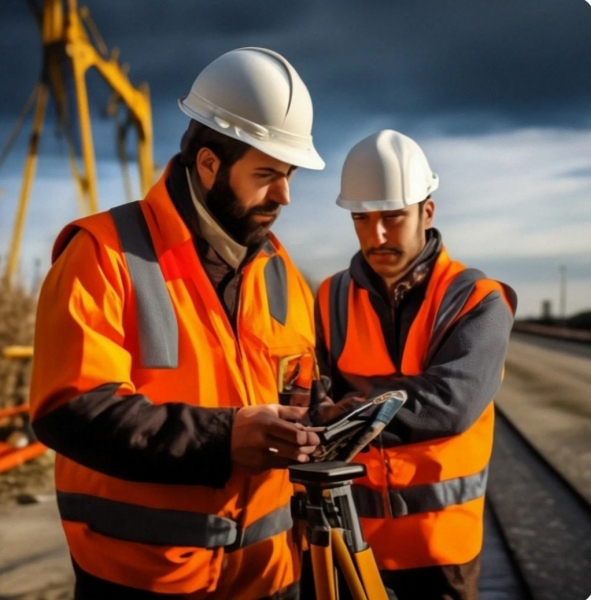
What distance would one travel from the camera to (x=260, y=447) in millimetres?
1403

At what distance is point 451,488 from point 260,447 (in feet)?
1.85

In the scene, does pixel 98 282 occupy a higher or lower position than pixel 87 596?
higher

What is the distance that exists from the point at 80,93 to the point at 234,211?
624mm

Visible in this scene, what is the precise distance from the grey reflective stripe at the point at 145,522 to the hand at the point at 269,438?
151 mm

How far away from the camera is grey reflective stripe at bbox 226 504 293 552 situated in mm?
1560

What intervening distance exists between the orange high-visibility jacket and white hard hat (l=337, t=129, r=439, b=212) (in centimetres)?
21

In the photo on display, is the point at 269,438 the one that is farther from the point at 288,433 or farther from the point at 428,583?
the point at 428,583

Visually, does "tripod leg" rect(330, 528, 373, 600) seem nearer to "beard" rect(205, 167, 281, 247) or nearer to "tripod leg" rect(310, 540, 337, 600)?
"tripod leg" rect(310, 540, 337, 600)

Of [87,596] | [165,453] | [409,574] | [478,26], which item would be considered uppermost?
[478,26]

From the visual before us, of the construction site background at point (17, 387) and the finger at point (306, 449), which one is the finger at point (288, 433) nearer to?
the finger at point (306, 449)

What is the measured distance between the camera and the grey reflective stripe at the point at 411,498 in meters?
1.79

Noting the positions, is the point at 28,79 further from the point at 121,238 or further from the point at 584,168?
the point at 584,168

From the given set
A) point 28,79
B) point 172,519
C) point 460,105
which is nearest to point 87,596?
point 172,519

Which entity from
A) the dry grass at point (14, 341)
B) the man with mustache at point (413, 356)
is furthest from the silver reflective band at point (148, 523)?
the dry grass at point (14, 341)
